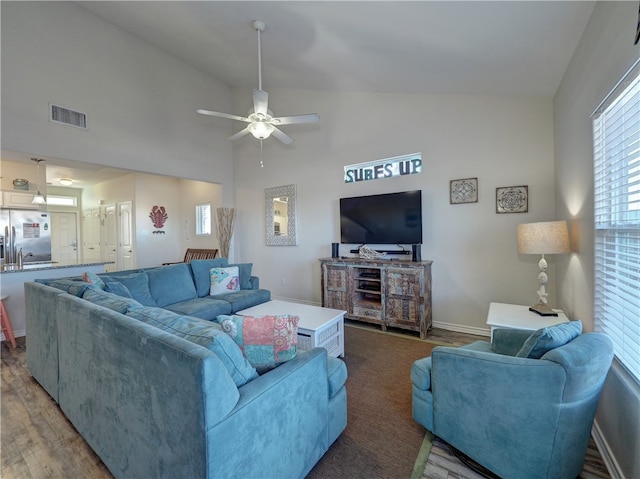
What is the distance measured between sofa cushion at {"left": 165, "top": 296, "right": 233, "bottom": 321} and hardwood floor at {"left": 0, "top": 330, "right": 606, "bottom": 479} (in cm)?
118

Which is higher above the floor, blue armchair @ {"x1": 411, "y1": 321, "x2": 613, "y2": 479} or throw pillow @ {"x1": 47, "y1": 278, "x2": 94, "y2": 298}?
throw pillow @ {"x1": 47, "y1": 278, "x2": 94, "y2": 298}

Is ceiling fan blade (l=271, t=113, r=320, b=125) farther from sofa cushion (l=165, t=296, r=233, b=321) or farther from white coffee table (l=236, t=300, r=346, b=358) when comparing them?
sofa cushion (l=165, t=296, r=233, b=321)

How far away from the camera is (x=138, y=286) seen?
2.99 m

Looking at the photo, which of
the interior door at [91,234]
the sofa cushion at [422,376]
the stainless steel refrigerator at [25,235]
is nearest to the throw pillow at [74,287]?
the sofa cushion at [422,376]

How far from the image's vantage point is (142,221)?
6.16 meters

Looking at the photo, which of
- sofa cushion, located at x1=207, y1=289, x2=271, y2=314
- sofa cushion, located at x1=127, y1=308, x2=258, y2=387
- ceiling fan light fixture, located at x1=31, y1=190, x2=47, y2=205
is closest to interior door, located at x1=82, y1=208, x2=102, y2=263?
ceiling fan light fixture, located at x1=31, y1=190, x2=47, y2=205

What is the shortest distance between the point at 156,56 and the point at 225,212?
2.79 m

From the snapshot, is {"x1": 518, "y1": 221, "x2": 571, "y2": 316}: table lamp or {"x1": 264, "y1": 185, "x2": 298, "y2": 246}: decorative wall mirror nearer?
{"x1": 518, "y1": 221, "x2": 571, "y2": 316}: table lamp

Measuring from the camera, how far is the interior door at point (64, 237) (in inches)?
282

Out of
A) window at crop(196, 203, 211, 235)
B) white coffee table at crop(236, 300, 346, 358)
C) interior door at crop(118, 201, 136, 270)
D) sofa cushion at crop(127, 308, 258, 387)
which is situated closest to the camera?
sofa cushion at crop(127, 308, 258, 387)

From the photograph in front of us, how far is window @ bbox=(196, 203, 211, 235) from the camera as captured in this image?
21.4 feet

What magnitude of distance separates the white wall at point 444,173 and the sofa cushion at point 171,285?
1.95m

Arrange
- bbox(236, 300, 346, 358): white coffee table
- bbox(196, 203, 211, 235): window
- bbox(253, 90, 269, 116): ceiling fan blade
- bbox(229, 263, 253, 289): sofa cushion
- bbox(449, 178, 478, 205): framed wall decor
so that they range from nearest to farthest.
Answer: bbox(236, 300, 346, 358): white coffee table
bbox(253, 90, 269, 116): ceiling fan blade
bbox(449, 178, 478, 205): framed wall decor
bbox(229, 263, 253, 289): sofa cushion
bbox(196, 203, 211, 235): window

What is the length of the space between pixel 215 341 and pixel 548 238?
2.56m
